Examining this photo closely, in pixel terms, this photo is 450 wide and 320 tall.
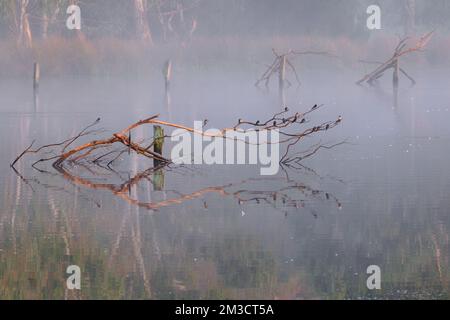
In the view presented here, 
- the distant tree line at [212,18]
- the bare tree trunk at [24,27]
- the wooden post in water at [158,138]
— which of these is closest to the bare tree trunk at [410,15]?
the distant tree line at [212,18]

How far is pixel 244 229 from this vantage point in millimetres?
14531

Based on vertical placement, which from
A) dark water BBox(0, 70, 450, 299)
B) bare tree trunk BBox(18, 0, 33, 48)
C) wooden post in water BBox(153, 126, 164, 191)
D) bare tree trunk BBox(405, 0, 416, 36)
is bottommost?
dark water BBox(0, 70, 450, 299)

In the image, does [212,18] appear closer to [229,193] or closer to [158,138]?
[158,138]

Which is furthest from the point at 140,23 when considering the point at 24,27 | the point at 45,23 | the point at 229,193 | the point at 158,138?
the point at 229,193

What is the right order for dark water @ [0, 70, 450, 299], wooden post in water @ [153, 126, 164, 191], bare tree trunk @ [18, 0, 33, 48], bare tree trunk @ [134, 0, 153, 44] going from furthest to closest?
bare tree trunk @ [134, 0, 153, 44] < bare tree trunk @ [18, 0, 33, 48] < wooden post in water @ [153, 126, 164, 191] < dark water @ [0, 70, 450, 299]

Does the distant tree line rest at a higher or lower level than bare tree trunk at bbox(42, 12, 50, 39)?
higher

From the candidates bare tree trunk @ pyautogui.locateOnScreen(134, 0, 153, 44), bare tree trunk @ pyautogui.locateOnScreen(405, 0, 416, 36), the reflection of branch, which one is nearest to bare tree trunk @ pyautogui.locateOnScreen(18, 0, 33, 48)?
bare tree trunk @ pyautogui.locateOnScreen(134, 0, 153, 44)

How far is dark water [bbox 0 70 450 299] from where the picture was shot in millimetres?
11648

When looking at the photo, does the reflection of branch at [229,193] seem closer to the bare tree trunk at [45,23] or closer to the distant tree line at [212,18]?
the bare tree trunk at [45,23]

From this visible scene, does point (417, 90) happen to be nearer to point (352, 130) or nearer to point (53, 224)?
point (352, 130)

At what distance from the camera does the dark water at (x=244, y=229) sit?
11648mm

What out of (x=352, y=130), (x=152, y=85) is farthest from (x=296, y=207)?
(x=152, y=85)

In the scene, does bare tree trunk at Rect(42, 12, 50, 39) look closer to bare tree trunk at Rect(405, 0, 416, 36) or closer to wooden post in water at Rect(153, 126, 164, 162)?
bare tree trunk at Rect(405, 0, 416, 36)

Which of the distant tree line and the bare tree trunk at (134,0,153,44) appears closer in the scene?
the bare tree trunk at (134,0,153,44)
